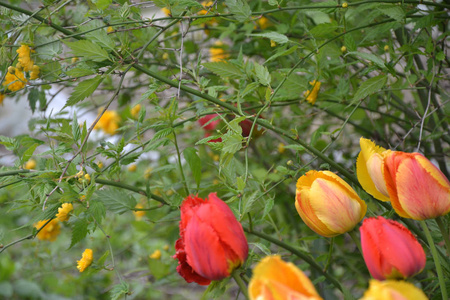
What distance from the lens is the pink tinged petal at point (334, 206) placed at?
1.64ft

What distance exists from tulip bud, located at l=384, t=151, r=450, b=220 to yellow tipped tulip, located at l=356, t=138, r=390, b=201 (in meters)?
0.02

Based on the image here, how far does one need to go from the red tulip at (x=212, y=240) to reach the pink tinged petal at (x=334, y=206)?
9 centimetres

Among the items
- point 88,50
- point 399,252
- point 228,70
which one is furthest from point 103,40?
point 399,252

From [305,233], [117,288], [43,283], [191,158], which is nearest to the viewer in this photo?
[117,288]

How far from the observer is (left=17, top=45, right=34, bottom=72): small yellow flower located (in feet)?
2.53

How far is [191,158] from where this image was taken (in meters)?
0.79

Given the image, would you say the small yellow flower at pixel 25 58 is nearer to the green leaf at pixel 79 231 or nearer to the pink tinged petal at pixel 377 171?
the green leaf at pixel 79 231

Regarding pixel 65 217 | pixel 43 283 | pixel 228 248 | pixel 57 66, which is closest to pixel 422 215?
pixel 228 248

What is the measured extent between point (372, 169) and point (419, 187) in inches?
2.0

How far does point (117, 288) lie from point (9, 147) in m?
0.26

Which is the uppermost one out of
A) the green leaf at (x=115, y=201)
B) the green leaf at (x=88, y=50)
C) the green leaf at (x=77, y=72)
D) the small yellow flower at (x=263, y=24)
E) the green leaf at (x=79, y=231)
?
the green leaf at (x=88, y=50)

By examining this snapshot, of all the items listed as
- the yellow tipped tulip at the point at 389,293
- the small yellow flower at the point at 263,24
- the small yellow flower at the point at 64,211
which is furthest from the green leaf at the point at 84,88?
the small yellow flower at the point at 263,24

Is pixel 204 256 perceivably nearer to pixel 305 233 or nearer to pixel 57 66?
pixel 57 66

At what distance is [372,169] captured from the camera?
502 mm
